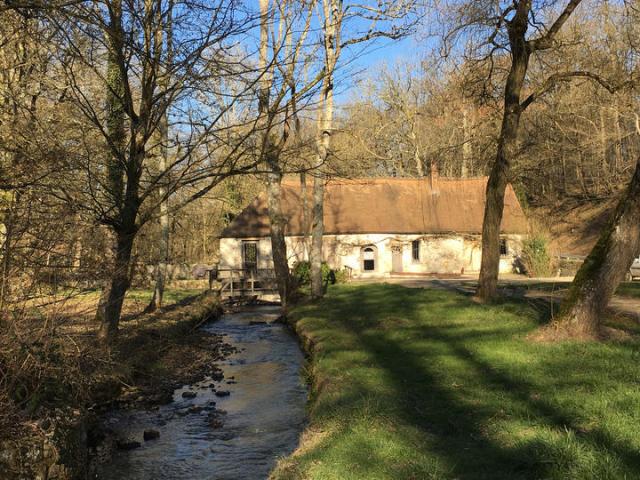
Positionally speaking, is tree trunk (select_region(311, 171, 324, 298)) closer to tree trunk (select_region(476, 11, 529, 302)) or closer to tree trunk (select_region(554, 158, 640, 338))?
tree trunk (select_region(476, 11, 529, 302))

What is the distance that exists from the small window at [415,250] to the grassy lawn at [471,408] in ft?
84.1

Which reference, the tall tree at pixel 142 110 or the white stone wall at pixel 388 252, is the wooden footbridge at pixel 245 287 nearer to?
the white stone wall at pixel 388 252

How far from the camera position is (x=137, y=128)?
31.3 ft

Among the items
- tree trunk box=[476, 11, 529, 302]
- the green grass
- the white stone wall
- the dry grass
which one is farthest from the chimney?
the dry grass

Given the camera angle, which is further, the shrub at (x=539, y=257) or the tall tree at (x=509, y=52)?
the shrub at (x=539, y=257)

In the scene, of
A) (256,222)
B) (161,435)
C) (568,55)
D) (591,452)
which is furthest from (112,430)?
(256,222)

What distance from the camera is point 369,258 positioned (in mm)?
38375

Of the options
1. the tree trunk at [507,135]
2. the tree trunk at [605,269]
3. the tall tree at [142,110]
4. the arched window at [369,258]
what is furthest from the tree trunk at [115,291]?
the arched window at [369,258]

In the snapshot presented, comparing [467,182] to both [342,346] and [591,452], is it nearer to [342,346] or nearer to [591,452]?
[342,346]

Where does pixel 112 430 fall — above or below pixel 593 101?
below

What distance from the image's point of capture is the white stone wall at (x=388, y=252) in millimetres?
37688

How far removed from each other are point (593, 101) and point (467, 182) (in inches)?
375

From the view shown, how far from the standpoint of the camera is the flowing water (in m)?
7.86

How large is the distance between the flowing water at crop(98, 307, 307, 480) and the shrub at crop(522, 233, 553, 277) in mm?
21167
